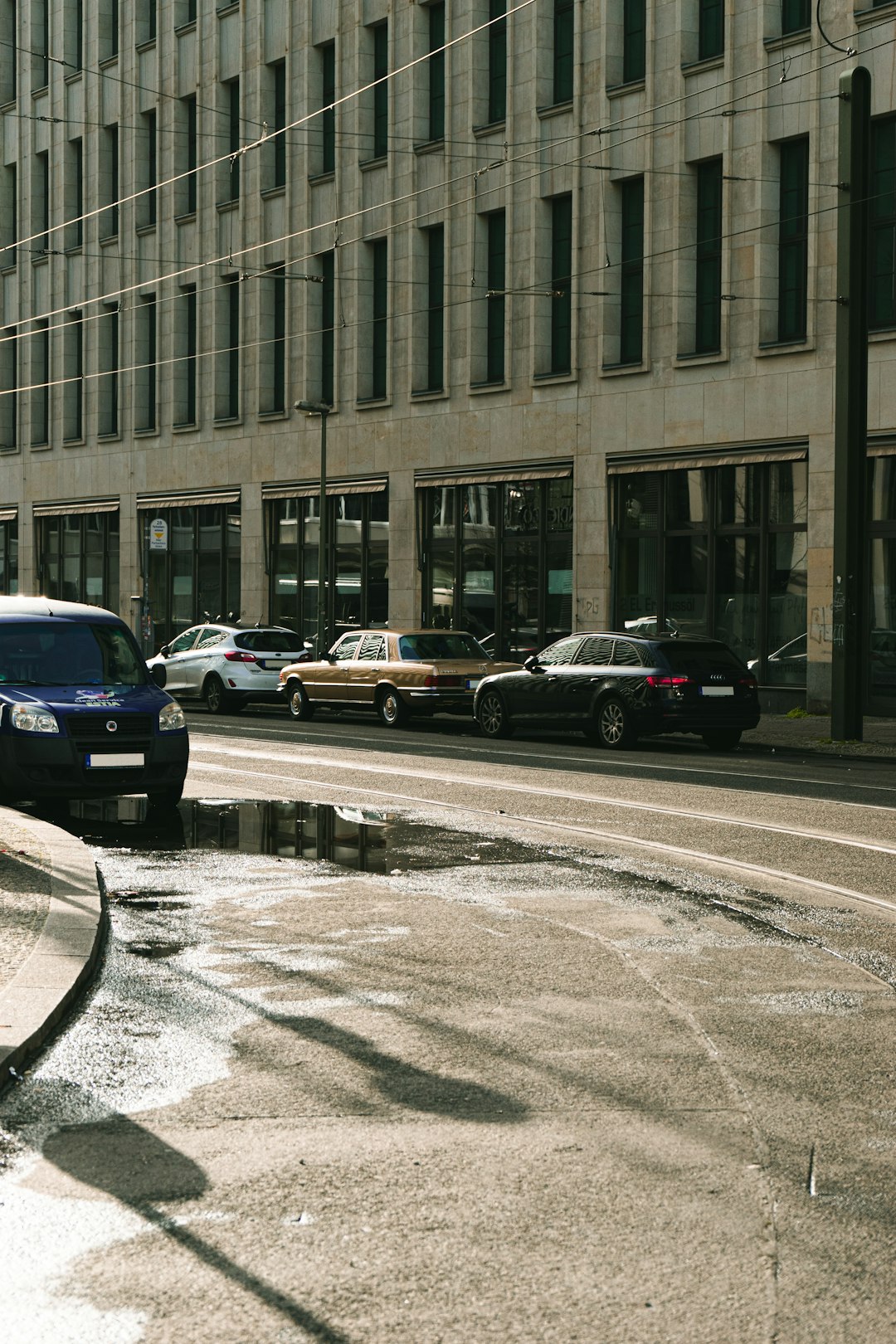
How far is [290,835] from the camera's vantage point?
42.1 feet

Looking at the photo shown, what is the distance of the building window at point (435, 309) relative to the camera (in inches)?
1401

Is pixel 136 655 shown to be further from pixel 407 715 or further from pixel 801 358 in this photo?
pixel 801 358

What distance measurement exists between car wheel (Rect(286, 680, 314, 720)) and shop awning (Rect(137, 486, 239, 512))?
1310 centimetres

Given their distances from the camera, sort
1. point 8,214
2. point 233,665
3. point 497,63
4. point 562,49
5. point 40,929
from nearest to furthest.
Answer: point 40,929 → point 233,665 → point 562,49 → point 497,63 → point 8,214

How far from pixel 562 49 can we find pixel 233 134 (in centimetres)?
1209

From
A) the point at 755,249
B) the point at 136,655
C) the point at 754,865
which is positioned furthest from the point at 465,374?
the point at 754,865

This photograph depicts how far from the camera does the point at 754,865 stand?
11.2 metres

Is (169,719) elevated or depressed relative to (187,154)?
depressed

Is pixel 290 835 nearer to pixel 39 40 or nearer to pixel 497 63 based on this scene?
pixel 497 63

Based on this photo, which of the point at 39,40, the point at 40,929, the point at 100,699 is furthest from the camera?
the point at 39,40

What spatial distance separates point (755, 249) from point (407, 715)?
9191 millimetres

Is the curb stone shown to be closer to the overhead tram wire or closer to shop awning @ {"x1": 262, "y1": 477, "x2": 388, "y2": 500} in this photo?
the overhead tram wire

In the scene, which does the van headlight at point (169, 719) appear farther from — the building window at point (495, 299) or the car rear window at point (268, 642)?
the building window at point (495, 299)

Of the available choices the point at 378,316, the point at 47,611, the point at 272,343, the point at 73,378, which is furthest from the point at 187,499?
the point at 47,611
